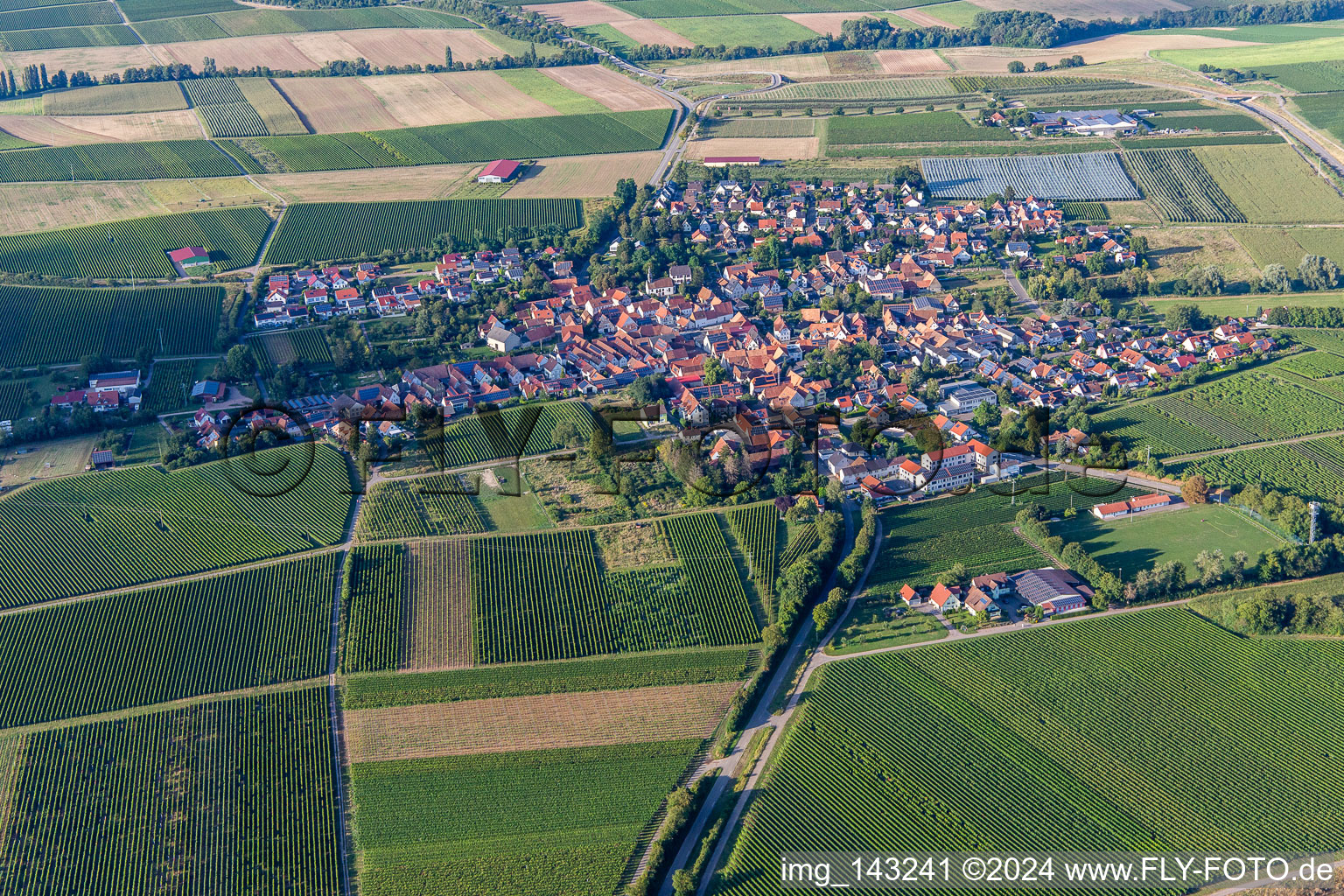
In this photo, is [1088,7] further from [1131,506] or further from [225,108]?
[1131,506]

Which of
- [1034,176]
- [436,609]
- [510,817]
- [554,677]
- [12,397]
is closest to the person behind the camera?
[510,817]

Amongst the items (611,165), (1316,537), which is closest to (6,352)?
(611,165)

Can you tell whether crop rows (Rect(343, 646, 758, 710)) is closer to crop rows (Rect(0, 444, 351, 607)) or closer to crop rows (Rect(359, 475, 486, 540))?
crop rows (Rect(359, 475, 486, 540))

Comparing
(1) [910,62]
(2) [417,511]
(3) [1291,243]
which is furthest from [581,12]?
(2) [417,511]

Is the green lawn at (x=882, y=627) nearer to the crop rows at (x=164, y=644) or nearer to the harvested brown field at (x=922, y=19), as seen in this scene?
the crop rows at (x=164, y=644)

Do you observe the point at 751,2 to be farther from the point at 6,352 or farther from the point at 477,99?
the point at 6,352

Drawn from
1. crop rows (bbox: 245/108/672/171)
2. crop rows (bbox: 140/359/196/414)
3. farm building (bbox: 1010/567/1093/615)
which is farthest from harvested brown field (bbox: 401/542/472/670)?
crop rows (bbox: 245/108/672/171)

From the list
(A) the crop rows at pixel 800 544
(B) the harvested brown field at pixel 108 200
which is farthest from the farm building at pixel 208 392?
(A) the crop rows at pixel 800 544
